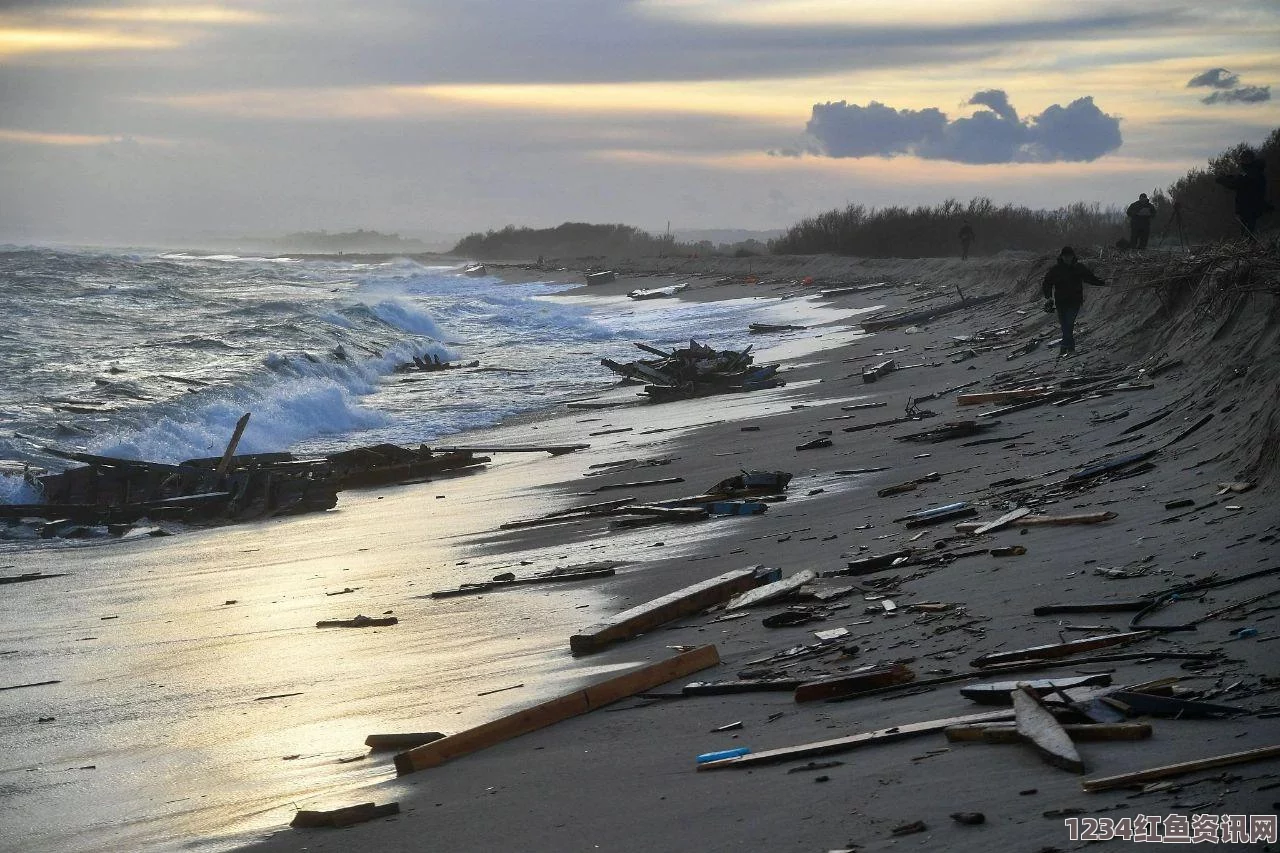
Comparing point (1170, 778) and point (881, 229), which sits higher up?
point (881, 229)

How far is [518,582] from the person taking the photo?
33.1 feet

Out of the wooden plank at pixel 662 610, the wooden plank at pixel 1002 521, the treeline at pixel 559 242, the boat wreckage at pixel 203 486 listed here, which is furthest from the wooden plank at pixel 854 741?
the treeline at pixel 559 242

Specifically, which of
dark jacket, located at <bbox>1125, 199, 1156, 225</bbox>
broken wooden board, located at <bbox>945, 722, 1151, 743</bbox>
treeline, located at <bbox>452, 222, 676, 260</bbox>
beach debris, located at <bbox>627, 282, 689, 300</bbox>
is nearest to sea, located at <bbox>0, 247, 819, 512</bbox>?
beach debris, located at <bbox>627, 282, 689, 300</bbox>

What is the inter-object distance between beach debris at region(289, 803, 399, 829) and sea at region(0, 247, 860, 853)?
21 centimetres

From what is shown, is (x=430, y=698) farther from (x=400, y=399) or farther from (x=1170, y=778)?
(x=400, y=399)

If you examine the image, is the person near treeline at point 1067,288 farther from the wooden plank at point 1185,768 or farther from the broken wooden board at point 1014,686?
the wooden plank at point 1185,768

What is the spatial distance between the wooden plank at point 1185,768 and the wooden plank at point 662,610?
4.07 m

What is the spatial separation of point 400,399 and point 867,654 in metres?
23.3

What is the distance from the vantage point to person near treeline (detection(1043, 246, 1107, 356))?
18.2m

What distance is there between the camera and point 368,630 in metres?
9.06

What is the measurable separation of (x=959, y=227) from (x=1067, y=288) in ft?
175

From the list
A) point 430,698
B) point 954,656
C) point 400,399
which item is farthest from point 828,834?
point 400,399

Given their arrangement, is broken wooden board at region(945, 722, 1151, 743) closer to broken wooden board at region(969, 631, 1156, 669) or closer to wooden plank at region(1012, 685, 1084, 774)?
wooden plank at region(1012, 685, 1084, 774)

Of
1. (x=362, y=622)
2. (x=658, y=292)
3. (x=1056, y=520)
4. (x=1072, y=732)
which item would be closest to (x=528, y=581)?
(x=362, y=622)
